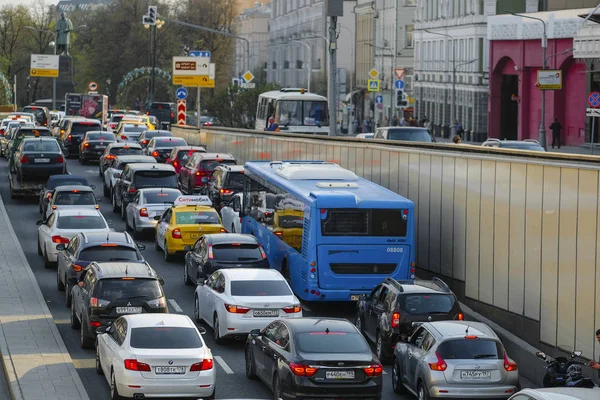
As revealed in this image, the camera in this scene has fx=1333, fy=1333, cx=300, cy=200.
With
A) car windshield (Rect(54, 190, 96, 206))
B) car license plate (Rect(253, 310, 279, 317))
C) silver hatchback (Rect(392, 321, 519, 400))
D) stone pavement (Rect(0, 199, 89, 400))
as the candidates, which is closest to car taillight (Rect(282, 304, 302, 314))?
car license plate (Rect(253, 310, 279, 317))

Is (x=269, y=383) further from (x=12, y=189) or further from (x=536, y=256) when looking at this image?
(x=12, y=189)

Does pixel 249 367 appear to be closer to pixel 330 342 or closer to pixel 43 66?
pixel 330 342

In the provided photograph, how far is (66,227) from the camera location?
102ft

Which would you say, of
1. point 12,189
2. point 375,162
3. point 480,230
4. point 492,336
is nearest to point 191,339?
point 492,336

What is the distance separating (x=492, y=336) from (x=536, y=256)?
498 centimetres

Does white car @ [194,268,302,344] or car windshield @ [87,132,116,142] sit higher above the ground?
car windshield @ [87,132,116,142]

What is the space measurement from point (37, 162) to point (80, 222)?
14.3 metres

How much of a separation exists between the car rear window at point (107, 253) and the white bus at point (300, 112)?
32.2 metres

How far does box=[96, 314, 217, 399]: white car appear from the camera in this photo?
1788 cm

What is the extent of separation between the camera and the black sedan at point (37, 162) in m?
44.8

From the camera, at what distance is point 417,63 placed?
103312 mm

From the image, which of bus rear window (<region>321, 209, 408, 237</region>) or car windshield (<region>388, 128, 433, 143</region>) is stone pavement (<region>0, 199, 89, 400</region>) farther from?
car windshield (<region>388, 128, 433, 143</region>)

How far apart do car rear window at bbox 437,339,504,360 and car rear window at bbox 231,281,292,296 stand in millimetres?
5137

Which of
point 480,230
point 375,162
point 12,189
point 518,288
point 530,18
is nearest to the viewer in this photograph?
point 518,288
